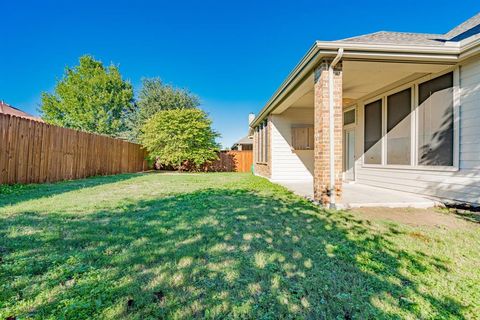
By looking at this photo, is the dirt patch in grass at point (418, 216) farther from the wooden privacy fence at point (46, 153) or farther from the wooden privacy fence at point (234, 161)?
the wooden privacy fence at point (234, 161)

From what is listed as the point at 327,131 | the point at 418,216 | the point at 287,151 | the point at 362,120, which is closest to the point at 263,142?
the point at 287,151

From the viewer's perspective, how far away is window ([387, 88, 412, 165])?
5539 mm

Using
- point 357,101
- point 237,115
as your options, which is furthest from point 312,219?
point 237,115

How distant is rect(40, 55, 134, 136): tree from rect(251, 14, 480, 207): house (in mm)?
21837

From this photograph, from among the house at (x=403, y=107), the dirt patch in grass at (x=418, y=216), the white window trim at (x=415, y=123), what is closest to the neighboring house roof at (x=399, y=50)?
the house at (x=403, y=107)

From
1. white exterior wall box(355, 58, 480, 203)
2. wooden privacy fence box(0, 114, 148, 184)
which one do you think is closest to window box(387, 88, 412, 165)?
white exterior wall box(355, 58, 480, 203)

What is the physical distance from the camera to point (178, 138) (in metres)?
15.2

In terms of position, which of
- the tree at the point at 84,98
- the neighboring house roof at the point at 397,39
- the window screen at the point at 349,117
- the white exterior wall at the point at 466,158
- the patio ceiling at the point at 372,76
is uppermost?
the tree at the point at 84,98

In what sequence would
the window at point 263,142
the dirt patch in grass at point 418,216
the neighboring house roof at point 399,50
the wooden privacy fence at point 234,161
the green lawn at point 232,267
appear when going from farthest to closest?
the wooden privacy fence at point 234,161 → the window at point 263,142 → the neighboring house roof at point 399,50 → the dirt patch in grass at point 418,216 → the green lawn at point 232,267

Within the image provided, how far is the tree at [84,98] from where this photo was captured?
22344mm

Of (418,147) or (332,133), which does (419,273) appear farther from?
(418,147)

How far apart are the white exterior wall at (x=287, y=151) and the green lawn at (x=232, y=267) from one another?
5.77m

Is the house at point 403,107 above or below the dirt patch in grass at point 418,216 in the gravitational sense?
A: above

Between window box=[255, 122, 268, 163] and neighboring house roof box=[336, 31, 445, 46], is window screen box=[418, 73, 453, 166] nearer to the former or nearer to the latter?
neighboring house roof box=[336, 31, 445, 46]
